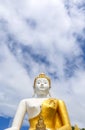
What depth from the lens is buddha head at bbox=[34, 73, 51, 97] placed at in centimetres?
1227

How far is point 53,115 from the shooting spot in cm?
1184

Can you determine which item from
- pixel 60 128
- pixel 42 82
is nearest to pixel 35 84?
pixel 42 82

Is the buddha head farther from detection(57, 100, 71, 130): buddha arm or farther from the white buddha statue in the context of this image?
detection(57, 100, 71, 130): buddha arm

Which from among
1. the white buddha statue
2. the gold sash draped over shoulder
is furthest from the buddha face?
the gold sash draped over shoulder

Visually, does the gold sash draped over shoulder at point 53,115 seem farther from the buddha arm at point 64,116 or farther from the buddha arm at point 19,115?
the buddha arm at point 19,115

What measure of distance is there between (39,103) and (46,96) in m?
0.54

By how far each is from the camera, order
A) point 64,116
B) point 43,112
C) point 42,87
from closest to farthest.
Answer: point 43,112 → point 64,116 → point 42,87

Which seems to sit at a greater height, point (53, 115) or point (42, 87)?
point (42, 87)

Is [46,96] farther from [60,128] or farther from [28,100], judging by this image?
[60,128]

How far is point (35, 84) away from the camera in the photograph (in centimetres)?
1248

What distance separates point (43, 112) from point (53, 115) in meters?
0.35

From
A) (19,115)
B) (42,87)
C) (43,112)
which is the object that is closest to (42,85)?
(42,87)

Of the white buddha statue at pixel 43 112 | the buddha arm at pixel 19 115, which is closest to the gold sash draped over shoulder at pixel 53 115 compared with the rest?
the white buddha statue at pixel 43 112

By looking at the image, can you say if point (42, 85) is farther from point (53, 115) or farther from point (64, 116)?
point (64, 116)
